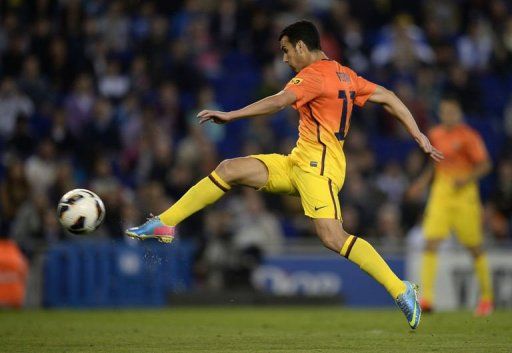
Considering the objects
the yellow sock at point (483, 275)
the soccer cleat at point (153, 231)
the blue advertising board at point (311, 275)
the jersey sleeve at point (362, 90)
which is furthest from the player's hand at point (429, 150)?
the blue advertising board at point (311, 275)

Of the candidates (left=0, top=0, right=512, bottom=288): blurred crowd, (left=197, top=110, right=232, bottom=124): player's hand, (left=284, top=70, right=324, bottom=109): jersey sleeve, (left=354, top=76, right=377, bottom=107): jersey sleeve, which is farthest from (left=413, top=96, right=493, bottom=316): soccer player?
(left=197, top=110, right=232, bottom=124): player's hand

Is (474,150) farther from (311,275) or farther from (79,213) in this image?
(79,213)

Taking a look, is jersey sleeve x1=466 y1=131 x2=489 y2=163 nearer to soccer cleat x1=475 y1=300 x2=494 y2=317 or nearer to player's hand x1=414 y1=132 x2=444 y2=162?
soccer cleat x1=475 y1=300 x2=494 y2=317

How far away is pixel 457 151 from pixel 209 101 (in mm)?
5302

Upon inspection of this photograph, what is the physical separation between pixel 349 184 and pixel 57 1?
18.5 ft

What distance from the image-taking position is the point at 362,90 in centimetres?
955

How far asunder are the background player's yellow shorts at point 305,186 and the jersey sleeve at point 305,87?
54 centimetres

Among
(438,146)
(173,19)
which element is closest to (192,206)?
(438,146)

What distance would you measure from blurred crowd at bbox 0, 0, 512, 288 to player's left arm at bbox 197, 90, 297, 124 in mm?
6558

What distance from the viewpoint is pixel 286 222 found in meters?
17.0

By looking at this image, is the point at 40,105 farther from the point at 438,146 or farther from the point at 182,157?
the point at 438,146

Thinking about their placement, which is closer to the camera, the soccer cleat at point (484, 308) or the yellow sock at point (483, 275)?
the soccer cleat at point (484, 308)

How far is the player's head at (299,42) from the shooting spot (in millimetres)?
9320

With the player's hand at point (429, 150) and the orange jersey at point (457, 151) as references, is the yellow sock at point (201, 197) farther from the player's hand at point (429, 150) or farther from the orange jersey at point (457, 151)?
the orange jersey at point (457, 151)
